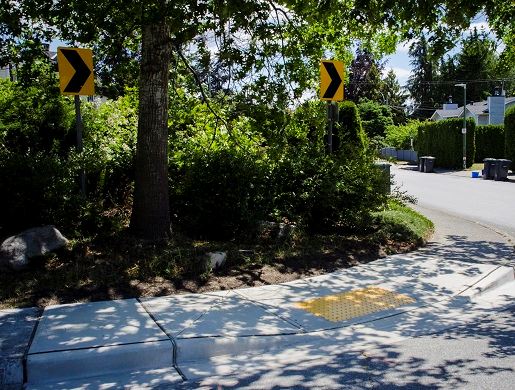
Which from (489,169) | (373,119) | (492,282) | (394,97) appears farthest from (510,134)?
(394,97)

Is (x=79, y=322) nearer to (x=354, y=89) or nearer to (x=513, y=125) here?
(x=513, y=125)

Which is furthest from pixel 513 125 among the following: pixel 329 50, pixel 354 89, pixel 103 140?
pixel 354 89

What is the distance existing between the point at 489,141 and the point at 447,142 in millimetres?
3086

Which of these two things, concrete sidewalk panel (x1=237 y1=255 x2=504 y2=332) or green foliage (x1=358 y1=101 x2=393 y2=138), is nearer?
concrete sidewalk panel (x1=237 y1=255 x2=504 y2=332)

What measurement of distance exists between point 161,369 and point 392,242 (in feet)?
17.5

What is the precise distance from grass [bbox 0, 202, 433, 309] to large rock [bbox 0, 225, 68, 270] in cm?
11

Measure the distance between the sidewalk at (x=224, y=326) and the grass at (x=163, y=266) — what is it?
31 cm

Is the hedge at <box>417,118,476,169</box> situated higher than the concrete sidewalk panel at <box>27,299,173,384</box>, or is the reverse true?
the hedge at <box>417,118,476,169</box>

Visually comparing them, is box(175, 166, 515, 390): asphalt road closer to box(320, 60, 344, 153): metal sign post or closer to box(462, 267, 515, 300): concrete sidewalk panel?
box(462, 267, 515, 300): concrete sidewalk panel

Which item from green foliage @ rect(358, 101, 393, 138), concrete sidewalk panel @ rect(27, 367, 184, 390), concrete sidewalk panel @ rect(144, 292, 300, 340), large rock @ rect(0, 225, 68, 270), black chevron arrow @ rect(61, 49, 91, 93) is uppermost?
green foliage @ rect(358, 101, 393, 138)

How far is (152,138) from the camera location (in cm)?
710

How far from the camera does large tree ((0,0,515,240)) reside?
20.2ft

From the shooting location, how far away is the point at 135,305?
5312 mm

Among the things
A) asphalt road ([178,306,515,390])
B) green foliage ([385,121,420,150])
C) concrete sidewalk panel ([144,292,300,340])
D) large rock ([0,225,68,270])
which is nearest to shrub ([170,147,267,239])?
large rock ([0,225,68,270])
